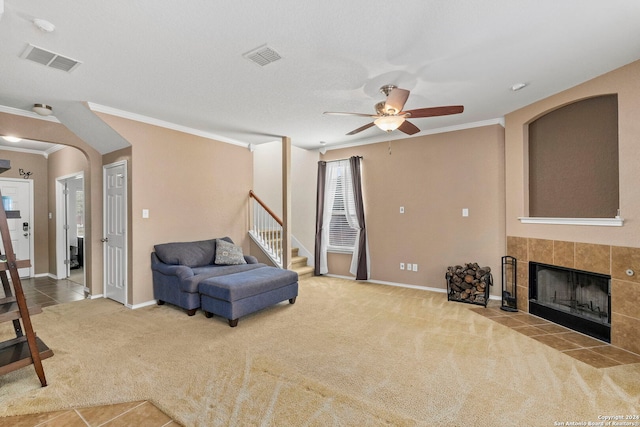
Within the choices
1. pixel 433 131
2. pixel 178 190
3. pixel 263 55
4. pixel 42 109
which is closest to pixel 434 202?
pixel 433 131

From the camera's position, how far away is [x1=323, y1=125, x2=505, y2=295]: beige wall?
4480 mm

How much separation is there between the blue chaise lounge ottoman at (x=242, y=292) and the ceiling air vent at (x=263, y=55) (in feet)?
7.67

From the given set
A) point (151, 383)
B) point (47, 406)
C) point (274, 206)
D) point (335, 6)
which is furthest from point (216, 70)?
point (274, 206)

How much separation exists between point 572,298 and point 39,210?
29.2ft

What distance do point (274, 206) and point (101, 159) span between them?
346 centimetres

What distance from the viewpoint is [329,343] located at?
9.87 ft

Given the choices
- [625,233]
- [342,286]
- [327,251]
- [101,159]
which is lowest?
[342,286]

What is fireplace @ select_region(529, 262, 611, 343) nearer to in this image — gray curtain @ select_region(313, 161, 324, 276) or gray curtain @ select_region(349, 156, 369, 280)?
gray curtain @ select_region(349, 156, 369, 280)

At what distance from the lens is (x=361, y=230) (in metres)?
5.65

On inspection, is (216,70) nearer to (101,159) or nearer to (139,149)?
(139,149)

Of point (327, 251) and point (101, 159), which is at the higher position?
point (101, 159)

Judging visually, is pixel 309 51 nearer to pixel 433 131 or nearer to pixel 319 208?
pixel 433 131

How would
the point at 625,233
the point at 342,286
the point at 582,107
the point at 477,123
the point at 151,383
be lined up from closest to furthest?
the point at 151,383 → the point at 625,233 → the point at 582,107 → the point at 477,123 → the point at 342,286

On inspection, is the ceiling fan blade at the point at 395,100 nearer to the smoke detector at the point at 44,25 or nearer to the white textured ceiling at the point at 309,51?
the white textured ceiling at the point at 309,51
